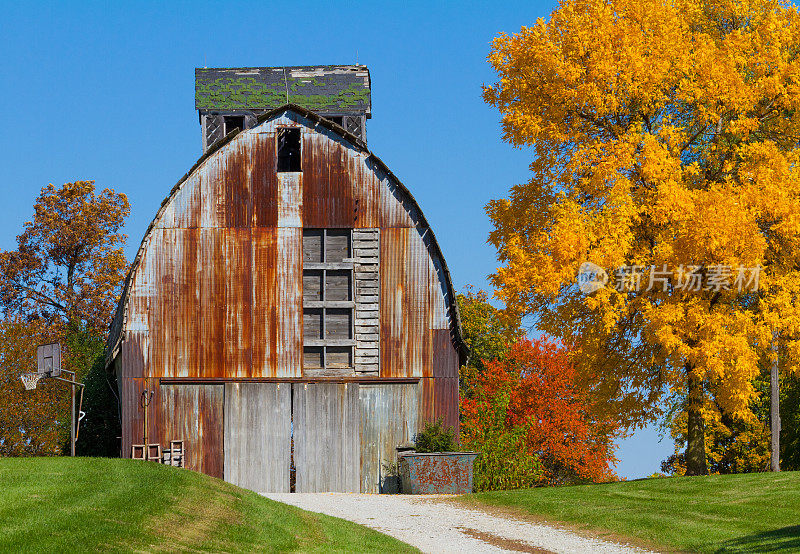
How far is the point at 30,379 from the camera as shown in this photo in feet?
110

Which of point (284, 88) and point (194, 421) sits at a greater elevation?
point (284, 88)

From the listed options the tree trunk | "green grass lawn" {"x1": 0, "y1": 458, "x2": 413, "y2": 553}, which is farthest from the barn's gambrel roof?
"green grass lawn" {"x1": 0, "y1": 458, "x2": 413, "y2": 553}

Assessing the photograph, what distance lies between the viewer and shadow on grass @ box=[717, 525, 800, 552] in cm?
1541

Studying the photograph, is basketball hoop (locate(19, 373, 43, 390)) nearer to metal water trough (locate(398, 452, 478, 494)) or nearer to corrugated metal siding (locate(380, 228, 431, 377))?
corrugated metal siding (locate(380, 228, 431, 377))

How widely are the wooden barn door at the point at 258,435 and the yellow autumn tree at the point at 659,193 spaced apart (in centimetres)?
756

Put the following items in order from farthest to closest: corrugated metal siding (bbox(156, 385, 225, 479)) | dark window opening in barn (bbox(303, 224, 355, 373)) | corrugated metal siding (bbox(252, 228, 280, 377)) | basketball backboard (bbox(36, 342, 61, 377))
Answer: basketball backboard (bbox(36, 342, 61, 377)) → dark window opening in barn (bbox(303, 224, 355, 373)) → corrugated metal siding (bbox(252, 228, 280, 377)) → corrugated metal siding (bbox(156, 385, 225, 479))

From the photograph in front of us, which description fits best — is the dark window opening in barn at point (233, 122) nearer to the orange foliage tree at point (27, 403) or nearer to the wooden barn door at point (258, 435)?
the wooden barn door at point (258, 435)

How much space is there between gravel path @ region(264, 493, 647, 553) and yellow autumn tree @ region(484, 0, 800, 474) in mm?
6372

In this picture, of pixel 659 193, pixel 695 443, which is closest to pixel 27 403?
pixel 695 443

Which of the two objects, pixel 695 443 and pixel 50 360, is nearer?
pixel 695 443

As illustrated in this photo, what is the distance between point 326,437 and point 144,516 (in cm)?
1428

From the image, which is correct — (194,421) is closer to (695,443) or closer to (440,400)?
(440,400)

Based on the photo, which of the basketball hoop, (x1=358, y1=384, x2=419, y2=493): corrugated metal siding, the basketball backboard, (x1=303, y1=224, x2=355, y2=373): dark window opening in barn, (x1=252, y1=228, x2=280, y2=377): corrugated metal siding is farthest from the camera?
the basketball hoop

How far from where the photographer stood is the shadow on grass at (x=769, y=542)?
15413mm
